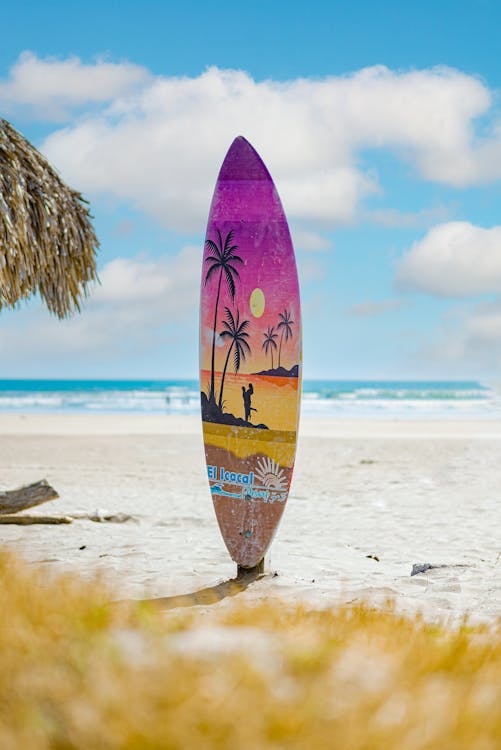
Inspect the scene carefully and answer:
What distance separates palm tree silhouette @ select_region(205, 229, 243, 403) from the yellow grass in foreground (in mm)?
2442

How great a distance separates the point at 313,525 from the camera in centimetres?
658

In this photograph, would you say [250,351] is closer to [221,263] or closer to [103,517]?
[221,263]

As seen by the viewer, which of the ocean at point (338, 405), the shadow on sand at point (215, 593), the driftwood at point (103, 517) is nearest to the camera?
the shadow on sand at point (215, 593)

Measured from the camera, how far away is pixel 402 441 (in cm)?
1504

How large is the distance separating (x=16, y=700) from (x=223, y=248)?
10.4 ft

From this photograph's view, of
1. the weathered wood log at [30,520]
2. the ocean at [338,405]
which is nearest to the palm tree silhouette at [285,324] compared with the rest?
the weathered wood log at [30,520]

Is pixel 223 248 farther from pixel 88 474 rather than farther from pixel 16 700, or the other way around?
pixel 88 474

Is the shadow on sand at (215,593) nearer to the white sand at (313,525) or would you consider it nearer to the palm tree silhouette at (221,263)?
the white sand at (313,525)

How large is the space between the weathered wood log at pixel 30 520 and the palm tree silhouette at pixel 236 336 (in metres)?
2.54

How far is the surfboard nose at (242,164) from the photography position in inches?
174

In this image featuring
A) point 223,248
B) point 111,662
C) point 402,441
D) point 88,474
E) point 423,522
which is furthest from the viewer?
point 402,441

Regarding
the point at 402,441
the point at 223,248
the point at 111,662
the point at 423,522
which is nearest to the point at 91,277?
the point at 223,248

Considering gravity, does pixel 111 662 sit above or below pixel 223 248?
below

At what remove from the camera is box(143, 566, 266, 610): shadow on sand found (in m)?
3.73
